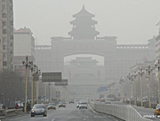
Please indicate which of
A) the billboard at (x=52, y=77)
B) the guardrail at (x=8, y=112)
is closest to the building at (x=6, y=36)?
the billboard at (x=52, y=77)

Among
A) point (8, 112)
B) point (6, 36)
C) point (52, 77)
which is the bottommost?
point (8, 112)

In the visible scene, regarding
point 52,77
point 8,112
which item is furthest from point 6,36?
point 8,112

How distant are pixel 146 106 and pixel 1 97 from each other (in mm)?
36926

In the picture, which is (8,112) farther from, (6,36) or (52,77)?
(6,36)

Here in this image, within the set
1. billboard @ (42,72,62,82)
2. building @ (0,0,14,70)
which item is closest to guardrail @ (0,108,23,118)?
billboard @ (42,72,62,82)

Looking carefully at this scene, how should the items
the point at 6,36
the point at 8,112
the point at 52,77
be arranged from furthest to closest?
the point at 6,36 < the point at 52,77 < the point at 8,112

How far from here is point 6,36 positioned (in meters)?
127

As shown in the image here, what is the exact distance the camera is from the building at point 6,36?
122m

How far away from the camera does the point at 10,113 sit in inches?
2165

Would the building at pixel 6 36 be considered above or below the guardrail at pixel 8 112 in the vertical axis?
above

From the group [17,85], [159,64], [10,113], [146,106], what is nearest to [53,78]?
[17,85]

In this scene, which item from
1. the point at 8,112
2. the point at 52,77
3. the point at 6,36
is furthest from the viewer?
the point at 6,36

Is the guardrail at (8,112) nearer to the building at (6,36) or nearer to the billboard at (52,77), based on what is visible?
the billboard at (52,77)

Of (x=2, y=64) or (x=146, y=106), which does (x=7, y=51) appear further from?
(x=146, y=106)
